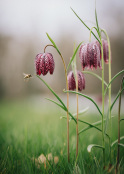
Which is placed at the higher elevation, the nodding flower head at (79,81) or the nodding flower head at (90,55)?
the nodding flower head at (90,55)

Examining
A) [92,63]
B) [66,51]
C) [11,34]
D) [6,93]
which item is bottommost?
[6,93]

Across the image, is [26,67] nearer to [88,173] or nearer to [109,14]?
[109,14]

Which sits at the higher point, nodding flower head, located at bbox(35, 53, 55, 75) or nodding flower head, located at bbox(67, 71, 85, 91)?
nodding flower head, located at bbox(35, 53, 55, 75)

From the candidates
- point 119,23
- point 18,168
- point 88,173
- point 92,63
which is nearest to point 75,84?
point 92,63

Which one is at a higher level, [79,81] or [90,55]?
[90,55]

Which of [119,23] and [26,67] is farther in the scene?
[26,67]

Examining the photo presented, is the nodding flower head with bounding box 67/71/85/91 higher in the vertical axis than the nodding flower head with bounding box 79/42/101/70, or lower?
lower

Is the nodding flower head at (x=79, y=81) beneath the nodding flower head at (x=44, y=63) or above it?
beneath

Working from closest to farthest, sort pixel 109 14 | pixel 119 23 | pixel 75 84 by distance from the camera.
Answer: pixel 75 84 < pixel 109 14 < pixel 119 23
